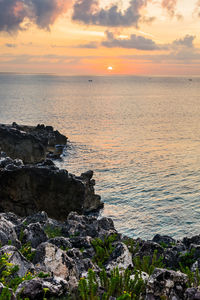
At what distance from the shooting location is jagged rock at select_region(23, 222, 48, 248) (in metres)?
Answer: 17.9

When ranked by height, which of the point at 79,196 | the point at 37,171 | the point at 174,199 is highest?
the point at 37,171

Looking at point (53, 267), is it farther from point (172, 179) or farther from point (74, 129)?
point (74, 129)

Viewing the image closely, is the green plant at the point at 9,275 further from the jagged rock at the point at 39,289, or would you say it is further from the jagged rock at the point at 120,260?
the jagged rock at the point at 120,260

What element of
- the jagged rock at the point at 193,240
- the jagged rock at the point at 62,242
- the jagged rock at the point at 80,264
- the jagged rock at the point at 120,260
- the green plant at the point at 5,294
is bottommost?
the jagged rock at the point at 193,240

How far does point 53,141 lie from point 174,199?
34.5 metres

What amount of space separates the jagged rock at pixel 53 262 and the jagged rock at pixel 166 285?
3666 millimetres

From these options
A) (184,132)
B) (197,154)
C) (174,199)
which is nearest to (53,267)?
(174,199)

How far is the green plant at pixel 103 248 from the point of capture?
16859 mm

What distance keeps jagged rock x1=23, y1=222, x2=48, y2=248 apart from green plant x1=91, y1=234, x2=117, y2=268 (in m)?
2.96

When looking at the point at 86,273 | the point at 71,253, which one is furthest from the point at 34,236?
the point at 86,273

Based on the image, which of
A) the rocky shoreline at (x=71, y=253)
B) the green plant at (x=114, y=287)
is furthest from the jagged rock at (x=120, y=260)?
the green plant at (x=114, y=287)

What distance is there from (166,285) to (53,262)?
473cm

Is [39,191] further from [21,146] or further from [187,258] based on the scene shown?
[21,146]

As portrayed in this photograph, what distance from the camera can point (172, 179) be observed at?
4944cm
